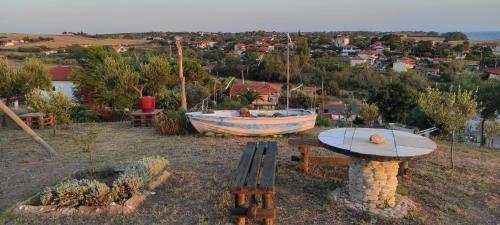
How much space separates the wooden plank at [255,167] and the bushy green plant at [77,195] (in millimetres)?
2172

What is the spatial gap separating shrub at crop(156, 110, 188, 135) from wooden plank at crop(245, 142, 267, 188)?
5.22 metres

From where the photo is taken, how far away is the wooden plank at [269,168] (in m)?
4.84

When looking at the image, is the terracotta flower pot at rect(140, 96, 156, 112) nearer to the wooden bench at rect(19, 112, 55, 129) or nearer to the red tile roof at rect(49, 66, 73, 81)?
the wooden bench at rect(19, 112, 55, 129)

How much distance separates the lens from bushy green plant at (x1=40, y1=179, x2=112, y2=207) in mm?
5570

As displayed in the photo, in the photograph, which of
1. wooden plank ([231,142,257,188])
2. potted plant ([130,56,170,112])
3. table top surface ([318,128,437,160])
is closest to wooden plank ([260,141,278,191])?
wooden plank ([231,142,257,188])

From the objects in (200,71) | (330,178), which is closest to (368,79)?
(200,71)

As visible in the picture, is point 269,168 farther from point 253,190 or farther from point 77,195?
point 77,195

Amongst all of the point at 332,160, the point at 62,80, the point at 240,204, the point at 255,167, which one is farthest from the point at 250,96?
the point at 240,204

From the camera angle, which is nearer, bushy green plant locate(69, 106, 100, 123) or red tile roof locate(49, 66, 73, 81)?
bushy green plant locate(69, 106, 100, 123)

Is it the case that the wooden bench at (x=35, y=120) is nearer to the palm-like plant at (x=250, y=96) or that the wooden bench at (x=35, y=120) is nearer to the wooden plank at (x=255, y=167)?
the wooden plank at (x=255, y=167)

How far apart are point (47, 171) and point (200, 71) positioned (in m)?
23.2

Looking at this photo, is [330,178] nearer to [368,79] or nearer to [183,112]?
[183,112]

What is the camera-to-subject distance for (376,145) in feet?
18.9

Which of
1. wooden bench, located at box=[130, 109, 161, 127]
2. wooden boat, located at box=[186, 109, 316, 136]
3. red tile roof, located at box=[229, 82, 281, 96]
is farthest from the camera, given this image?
red tile roof, located at box=[229, 82, 281, 96]
